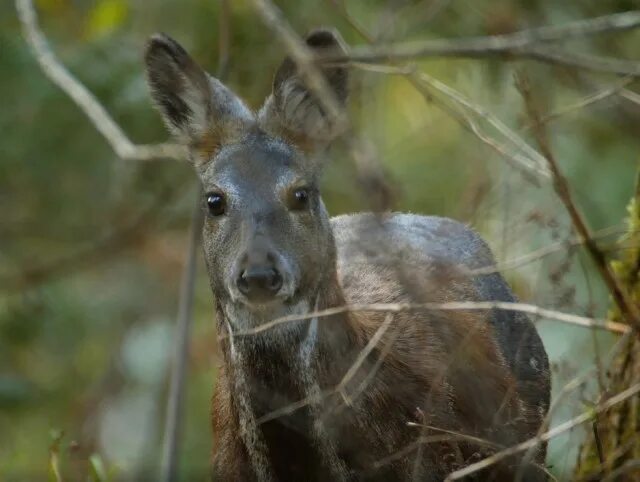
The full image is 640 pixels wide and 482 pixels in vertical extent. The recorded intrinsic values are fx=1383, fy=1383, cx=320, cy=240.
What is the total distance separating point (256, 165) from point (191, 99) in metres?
0.72

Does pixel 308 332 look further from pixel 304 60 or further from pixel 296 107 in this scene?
pixel 304 60

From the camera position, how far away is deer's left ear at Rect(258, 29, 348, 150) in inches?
268

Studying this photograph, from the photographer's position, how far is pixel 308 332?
20.4ft

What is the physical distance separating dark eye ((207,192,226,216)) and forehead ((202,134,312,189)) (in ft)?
0.18

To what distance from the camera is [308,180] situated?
6.56 meters

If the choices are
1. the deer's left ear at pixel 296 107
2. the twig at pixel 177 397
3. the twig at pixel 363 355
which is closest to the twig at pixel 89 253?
the deer's left ear at pixel 296 107

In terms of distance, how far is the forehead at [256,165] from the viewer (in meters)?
6.44

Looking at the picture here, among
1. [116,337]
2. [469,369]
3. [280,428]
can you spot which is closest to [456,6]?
[469,369]

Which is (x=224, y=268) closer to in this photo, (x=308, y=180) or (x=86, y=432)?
(x=308, y=180)

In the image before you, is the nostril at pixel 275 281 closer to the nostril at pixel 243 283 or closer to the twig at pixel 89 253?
the nostril at pixel 243 283

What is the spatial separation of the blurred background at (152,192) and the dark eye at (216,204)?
820 mm

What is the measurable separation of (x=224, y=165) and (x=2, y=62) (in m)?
2.63

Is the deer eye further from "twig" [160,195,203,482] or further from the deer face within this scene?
"twig" [160,195,203,482]

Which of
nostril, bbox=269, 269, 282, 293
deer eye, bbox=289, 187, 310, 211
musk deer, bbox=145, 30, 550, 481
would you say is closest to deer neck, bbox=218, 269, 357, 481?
musk deer, bbox=145, 30, 550, 481
